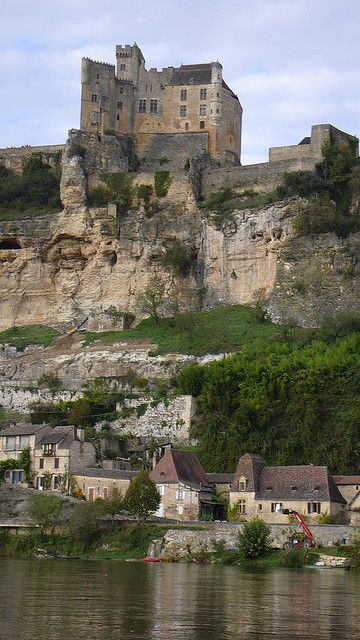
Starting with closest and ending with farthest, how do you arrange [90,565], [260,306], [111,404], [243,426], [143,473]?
1. [90,565]
2. [143,473]
3. [243,426]
4. [111,404]
5. [260,306]

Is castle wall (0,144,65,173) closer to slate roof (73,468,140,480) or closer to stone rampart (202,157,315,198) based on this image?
stone rampart (202,157,315,198)

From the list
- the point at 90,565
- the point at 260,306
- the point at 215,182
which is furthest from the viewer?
the point at 215,182

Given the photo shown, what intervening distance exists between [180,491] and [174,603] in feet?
67.6

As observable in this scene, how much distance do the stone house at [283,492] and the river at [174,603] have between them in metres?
6.81

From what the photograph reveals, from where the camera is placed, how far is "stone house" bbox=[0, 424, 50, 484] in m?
64.2

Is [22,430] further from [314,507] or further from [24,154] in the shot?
[24,154]

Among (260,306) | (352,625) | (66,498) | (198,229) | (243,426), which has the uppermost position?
(198,229)

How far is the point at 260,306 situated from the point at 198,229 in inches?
316

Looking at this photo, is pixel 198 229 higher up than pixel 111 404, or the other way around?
pixel 198 229

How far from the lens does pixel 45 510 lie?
5706 centimetres

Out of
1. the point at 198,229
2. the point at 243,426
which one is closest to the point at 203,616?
the point at 243,426

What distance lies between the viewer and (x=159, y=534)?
178 ft

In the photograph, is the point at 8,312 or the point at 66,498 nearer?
the point at 66,498

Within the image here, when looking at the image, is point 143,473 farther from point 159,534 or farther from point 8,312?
point 8,312
